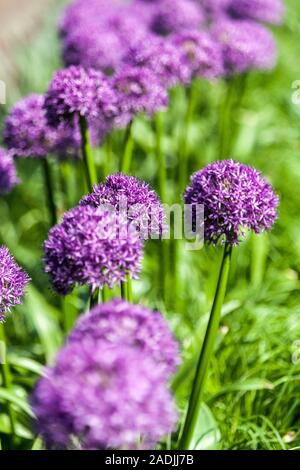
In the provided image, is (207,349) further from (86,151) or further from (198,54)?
(198,54)

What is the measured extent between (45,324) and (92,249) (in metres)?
2.51

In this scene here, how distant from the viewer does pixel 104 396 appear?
168cm

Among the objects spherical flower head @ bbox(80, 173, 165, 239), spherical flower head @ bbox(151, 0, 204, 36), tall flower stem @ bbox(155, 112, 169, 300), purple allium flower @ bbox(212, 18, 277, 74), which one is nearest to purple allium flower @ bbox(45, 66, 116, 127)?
spherical flower head @ bbox(80, 173, 165, 239)

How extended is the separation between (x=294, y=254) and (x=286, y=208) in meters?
0.63

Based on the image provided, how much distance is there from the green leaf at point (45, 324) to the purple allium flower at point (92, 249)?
225 centimetres

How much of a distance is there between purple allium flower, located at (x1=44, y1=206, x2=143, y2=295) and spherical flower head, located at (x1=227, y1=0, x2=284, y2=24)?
182 inches

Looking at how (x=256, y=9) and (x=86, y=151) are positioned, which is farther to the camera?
(x=256, y=9)

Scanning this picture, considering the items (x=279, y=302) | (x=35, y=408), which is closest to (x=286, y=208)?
(x=279, y=302)

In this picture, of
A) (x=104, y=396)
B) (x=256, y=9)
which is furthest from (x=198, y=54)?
(x=104, y=396)

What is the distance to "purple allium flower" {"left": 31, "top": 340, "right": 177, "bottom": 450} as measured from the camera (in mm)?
1681

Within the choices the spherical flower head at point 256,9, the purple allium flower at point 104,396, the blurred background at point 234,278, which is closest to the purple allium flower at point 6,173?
the blurred background at point 234,278

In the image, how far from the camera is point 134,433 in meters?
1.71

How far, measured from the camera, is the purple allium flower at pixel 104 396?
1.68 meters

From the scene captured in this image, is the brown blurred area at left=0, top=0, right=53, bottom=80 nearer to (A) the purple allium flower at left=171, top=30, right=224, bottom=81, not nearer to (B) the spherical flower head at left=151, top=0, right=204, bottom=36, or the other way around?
(B) the spherical flower head at left=151, top=0, right=204, bottom=36
